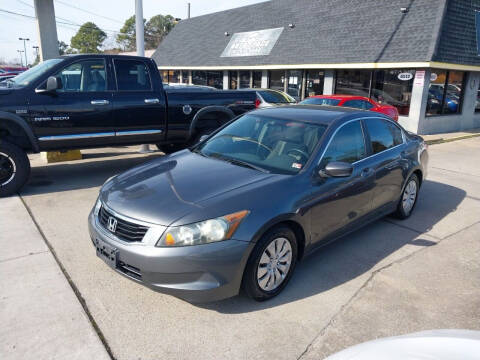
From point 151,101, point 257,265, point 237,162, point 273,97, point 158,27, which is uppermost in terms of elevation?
point 158,27

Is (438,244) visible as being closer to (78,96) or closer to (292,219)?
(292,219)

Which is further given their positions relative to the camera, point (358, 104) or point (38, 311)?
point (358, 104)

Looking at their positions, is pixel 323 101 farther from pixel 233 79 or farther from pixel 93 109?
pixel 233 79

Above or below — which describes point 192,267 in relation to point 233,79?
below

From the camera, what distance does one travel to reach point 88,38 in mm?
91000

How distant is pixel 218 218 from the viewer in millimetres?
3008

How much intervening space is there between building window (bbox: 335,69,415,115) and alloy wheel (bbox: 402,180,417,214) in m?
10.4

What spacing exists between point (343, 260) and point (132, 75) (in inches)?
186

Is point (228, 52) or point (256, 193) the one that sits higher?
point (228, 52)

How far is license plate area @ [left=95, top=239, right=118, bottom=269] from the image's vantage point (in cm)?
313

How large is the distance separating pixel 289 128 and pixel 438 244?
7.96 feet

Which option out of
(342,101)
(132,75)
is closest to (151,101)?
(132,75)

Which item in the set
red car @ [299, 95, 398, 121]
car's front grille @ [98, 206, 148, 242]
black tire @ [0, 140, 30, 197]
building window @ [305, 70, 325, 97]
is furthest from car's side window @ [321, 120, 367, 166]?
building window @ [305, 70, 325, 97]

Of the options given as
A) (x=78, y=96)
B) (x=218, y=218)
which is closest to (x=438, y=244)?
(x=218, y=218)
